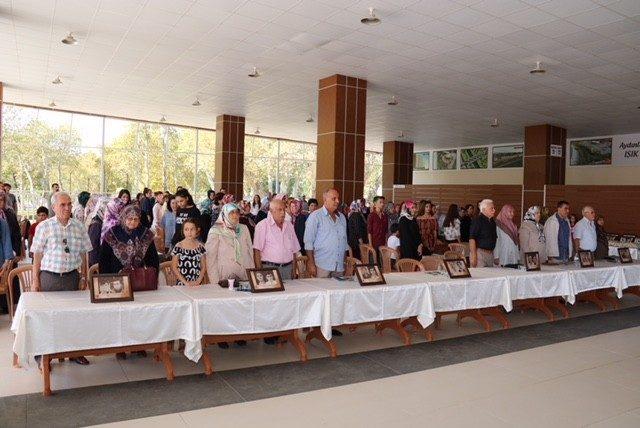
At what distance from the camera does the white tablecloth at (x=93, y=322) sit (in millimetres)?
3283

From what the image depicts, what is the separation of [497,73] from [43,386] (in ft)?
28.6

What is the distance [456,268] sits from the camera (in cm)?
531

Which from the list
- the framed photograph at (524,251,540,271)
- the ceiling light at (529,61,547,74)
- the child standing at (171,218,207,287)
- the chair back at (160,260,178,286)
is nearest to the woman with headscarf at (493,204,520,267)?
the framed photograph at (524,251,540,271)

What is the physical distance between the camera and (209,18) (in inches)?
277

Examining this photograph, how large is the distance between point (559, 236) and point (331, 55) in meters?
4.56

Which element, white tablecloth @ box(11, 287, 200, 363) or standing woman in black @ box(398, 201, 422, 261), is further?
standing woman in black @ box(398, 201, 422, 261)

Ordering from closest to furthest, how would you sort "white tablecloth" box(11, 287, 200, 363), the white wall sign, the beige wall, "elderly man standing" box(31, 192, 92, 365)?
1. "white tablecloth" box(11, 287, 200, 363)
2. "elderly man standing" box(31, 192, 92, 365)
3. the white wall sign
4. the beige wall

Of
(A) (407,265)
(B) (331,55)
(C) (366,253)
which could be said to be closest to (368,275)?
(A) (407,265)

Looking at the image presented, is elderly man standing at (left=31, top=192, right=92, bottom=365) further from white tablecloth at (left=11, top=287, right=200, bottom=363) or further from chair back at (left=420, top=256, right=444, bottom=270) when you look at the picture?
chair back at (left=420, top=256, right=444, bottom=270)

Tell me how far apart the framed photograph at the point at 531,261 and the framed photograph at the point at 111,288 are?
4407mm

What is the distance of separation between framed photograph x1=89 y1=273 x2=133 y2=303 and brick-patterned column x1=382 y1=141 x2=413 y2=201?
1821cm

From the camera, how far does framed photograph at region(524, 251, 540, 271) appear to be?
5.95 metres

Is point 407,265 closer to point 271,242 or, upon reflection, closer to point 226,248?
point 271,242

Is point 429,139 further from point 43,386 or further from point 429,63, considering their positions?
point 43,386
